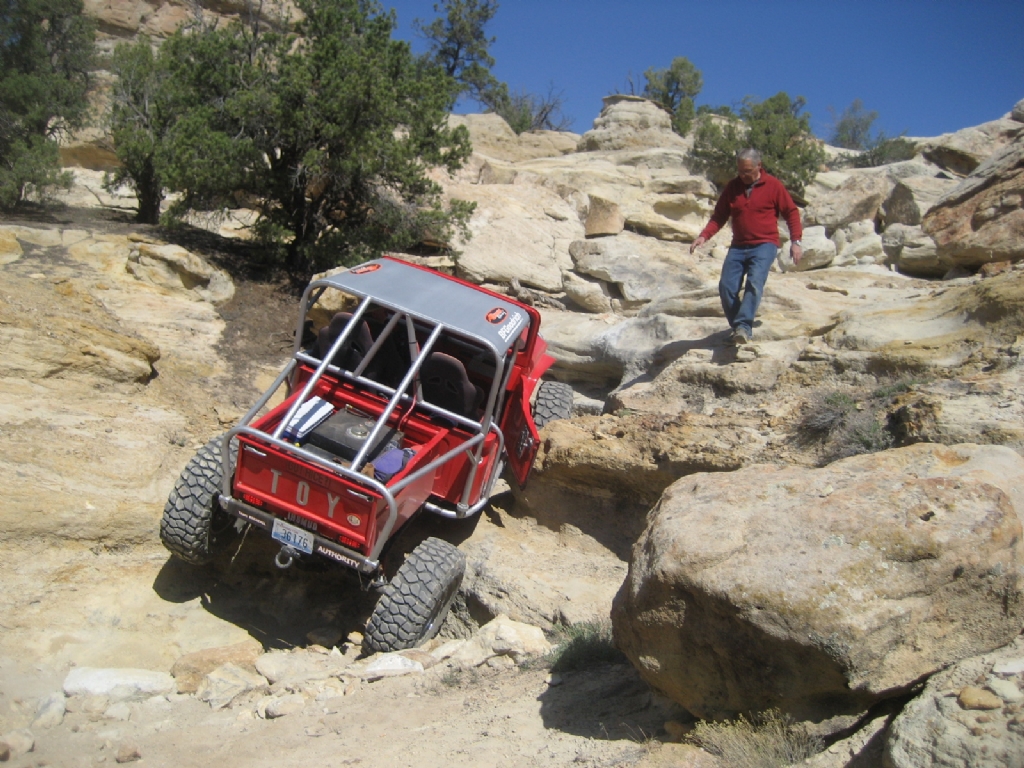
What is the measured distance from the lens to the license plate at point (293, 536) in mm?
4676

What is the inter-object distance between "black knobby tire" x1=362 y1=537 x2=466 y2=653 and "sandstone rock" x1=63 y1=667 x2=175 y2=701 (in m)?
1.18

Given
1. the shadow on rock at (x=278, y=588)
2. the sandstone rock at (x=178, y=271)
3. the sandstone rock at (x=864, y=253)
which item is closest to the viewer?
the shadow on rock at (x=278, y=588)

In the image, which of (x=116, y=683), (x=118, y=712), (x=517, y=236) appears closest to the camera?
(x=118, y=712)

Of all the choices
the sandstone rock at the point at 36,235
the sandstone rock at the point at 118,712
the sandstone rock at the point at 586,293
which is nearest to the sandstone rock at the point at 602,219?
the sandstone rock at the point at 586,293

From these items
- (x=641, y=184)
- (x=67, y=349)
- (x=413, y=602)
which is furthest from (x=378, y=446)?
(x=641, y=184)

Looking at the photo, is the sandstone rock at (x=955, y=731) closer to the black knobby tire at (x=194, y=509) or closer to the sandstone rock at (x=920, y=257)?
the black knobby tire at (x=194, y=509)

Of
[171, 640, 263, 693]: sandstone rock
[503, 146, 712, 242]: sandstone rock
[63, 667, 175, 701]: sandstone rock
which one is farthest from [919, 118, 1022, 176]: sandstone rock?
[63, 667, 175, 701]: sandstone rock

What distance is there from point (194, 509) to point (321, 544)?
A: 1.02m

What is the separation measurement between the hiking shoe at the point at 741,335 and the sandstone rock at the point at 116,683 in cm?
510

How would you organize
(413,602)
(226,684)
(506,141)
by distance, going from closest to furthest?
1. (226,684)
2. (413,602)
3. (506,141)

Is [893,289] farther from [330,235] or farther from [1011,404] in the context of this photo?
[330,235]

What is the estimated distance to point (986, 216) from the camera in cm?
842

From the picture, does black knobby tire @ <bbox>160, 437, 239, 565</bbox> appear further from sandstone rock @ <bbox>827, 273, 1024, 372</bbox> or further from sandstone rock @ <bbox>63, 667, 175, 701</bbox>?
sandstone rock @ <bbox>827, 273, 1024, 372</bbox>

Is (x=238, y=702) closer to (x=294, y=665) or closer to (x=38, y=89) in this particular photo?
(x=294, y=665)
